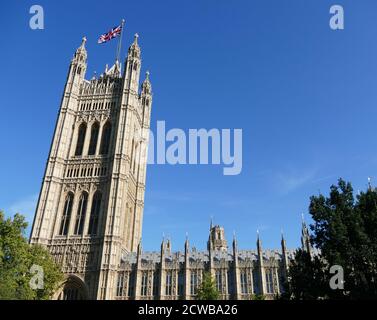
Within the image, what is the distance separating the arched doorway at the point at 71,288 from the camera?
51.6 m

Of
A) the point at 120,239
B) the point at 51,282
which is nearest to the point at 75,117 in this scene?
the point at 120,239

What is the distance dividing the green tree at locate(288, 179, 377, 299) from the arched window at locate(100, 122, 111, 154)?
41967 mm

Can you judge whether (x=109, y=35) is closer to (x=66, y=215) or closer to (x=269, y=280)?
(x=66, y=215)

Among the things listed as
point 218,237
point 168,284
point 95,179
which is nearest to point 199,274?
point 168,284

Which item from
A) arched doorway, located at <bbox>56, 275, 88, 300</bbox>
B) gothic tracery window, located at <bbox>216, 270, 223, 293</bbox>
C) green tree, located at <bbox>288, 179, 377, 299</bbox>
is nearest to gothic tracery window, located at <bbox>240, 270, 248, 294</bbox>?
gothic tracery window, located at <bbox>216, 270, 223, 293</bbox>

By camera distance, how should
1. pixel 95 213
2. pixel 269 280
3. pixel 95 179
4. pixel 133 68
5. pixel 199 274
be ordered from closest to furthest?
pixel 269 280 → pixel 199 274 → pixel 95 213 → pixel 95 179 → pixel 133 68

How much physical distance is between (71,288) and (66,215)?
469 inches

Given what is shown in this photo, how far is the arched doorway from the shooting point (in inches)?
2031

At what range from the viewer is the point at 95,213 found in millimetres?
58156

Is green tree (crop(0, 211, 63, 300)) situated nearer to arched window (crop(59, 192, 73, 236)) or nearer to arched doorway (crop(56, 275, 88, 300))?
arched doorway (crop(56, 275, 88, 300))

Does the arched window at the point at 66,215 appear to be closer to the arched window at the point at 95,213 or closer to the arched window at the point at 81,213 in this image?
the arched window at the point at 81,213

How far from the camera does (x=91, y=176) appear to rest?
61.0 metres

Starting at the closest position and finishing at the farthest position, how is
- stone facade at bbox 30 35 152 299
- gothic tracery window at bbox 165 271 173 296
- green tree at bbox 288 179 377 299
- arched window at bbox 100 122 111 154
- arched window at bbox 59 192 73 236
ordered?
green tree at bbox 288 179 377 299 < gothic tracery window at bbox 165 271 173 296 < stone facade at bbox 30 35 152 299 < arched window at bbox 59 192 73 236 < arched window at bbox 100 122 111 154
